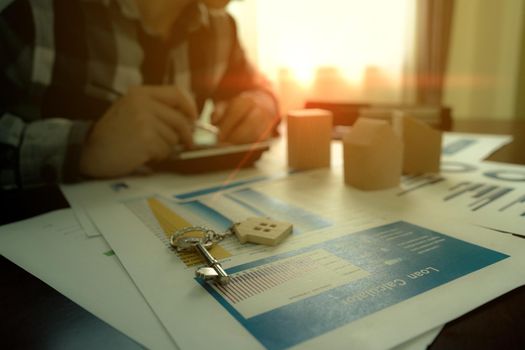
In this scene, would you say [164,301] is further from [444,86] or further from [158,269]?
[444,86]

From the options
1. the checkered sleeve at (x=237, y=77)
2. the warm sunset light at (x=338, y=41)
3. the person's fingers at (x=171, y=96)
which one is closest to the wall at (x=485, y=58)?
the warm sunset light at (x=338, y=41)

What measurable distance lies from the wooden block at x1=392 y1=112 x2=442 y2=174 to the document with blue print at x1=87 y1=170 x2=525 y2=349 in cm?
20

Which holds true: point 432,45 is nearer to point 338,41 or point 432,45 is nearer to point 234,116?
point 338,41

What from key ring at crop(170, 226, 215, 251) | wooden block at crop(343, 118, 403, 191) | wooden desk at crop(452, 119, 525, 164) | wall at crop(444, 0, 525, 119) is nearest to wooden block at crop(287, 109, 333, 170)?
wooden block at crop(343, 118, 403, 191)

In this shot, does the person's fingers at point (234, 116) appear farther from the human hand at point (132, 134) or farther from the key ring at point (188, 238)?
the key ring at point (188, 238)

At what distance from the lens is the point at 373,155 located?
597mm

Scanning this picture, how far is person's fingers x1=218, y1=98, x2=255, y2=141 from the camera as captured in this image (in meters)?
0.91

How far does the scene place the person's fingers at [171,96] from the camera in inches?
28.6

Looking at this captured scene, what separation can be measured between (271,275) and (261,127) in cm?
60

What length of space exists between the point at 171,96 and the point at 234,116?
0.20 metres

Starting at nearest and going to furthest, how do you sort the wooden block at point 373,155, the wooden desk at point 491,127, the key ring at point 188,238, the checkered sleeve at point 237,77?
the key ring at point 188,238
the wooden block at point 373,155
the checkered sleeve at point 237,77
the wooden desk at point 491,127

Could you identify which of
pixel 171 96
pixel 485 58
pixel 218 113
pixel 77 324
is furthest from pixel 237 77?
pixel 485 58

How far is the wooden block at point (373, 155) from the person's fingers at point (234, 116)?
0.34m

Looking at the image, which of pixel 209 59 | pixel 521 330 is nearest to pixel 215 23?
pixel 209 59
